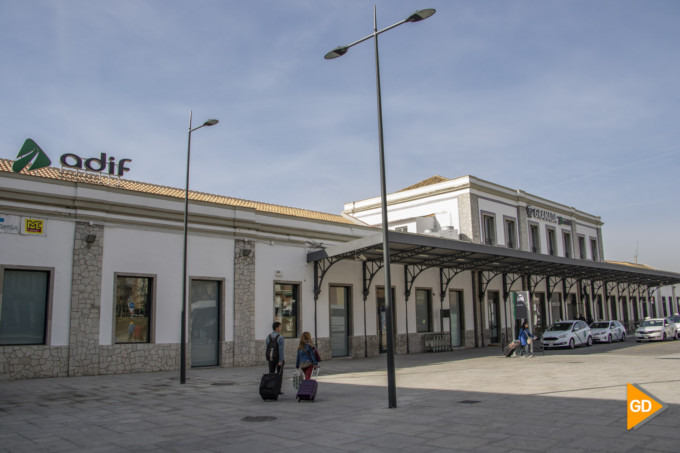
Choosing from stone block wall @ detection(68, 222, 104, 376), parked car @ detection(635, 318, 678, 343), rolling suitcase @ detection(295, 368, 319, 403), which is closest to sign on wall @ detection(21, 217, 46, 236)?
stone block wall @ detection(68, 222, 104, 376)

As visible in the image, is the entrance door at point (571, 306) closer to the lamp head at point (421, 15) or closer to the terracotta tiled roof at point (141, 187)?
the terracotta tiled roof at point (141, 187)

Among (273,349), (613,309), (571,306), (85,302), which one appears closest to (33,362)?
(85,302)

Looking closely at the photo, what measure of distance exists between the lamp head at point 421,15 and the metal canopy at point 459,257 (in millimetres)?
8560

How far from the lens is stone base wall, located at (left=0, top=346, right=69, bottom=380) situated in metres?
15.1

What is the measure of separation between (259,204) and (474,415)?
19.6 meters

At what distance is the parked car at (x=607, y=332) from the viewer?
31406 mm

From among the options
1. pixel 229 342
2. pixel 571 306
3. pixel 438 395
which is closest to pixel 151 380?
pixel 229 342

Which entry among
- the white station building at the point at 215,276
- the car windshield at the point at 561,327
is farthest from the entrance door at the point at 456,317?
the car windshield at the point at 561,327

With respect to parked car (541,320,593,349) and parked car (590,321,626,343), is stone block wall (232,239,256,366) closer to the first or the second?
parked car (541,320,593,349)

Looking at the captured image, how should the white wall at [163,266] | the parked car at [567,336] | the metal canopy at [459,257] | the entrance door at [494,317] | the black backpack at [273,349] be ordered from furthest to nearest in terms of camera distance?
1. the entrance door at [494,317]
2. the parked car at [567,336]
3. the metal canopy at [459,257]
4. the white wall at [163,266]
5. the black backpack at [273,349]

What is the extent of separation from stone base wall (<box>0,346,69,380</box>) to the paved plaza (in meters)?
0.77

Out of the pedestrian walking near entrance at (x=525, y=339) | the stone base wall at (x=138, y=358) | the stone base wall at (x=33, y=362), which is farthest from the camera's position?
the pedestrian walking near entrance at (x=525, y=339)

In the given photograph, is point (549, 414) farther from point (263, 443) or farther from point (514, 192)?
point (514, 192)

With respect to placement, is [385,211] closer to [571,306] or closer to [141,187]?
[141,187]
